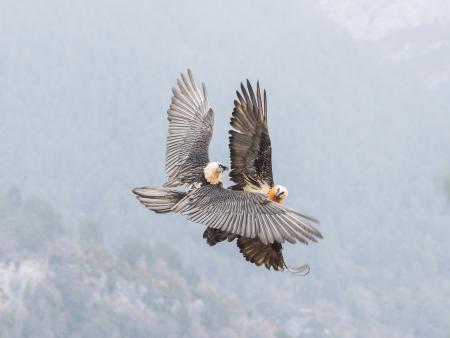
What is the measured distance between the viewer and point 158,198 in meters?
9.78

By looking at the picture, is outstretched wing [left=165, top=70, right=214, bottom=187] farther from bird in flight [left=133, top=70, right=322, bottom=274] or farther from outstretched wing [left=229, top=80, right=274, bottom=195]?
outstretched wing [left=229, top=80, right=274, bottom=195]

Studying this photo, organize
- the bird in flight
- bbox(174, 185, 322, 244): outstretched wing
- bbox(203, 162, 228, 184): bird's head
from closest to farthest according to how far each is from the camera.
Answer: bbox(174, 185, 322, 244): outstretched wing, the bird in flight, bbox(203, 162, 228, 184): bird's head

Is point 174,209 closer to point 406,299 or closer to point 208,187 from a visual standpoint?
point 208,187

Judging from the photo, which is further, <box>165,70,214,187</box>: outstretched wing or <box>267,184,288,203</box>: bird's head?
<box>165,70,214,187</box>: outstretched wing

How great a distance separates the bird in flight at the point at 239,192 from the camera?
858cm

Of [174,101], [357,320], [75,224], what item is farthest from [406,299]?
[174,101]

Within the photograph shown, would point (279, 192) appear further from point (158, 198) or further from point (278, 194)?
point (158, 198)

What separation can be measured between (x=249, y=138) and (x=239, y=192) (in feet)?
3.78

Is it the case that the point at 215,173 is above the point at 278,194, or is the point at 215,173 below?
above

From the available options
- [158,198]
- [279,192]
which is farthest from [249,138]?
[279,192]

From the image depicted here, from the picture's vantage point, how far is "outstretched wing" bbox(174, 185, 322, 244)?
328 inches

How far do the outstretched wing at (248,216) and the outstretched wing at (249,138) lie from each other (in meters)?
0.66

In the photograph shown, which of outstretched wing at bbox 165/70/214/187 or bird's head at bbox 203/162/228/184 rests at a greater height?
outstretched wing at bbox 165/70/214/187

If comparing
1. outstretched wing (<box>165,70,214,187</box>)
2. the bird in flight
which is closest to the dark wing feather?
the bird in flight
